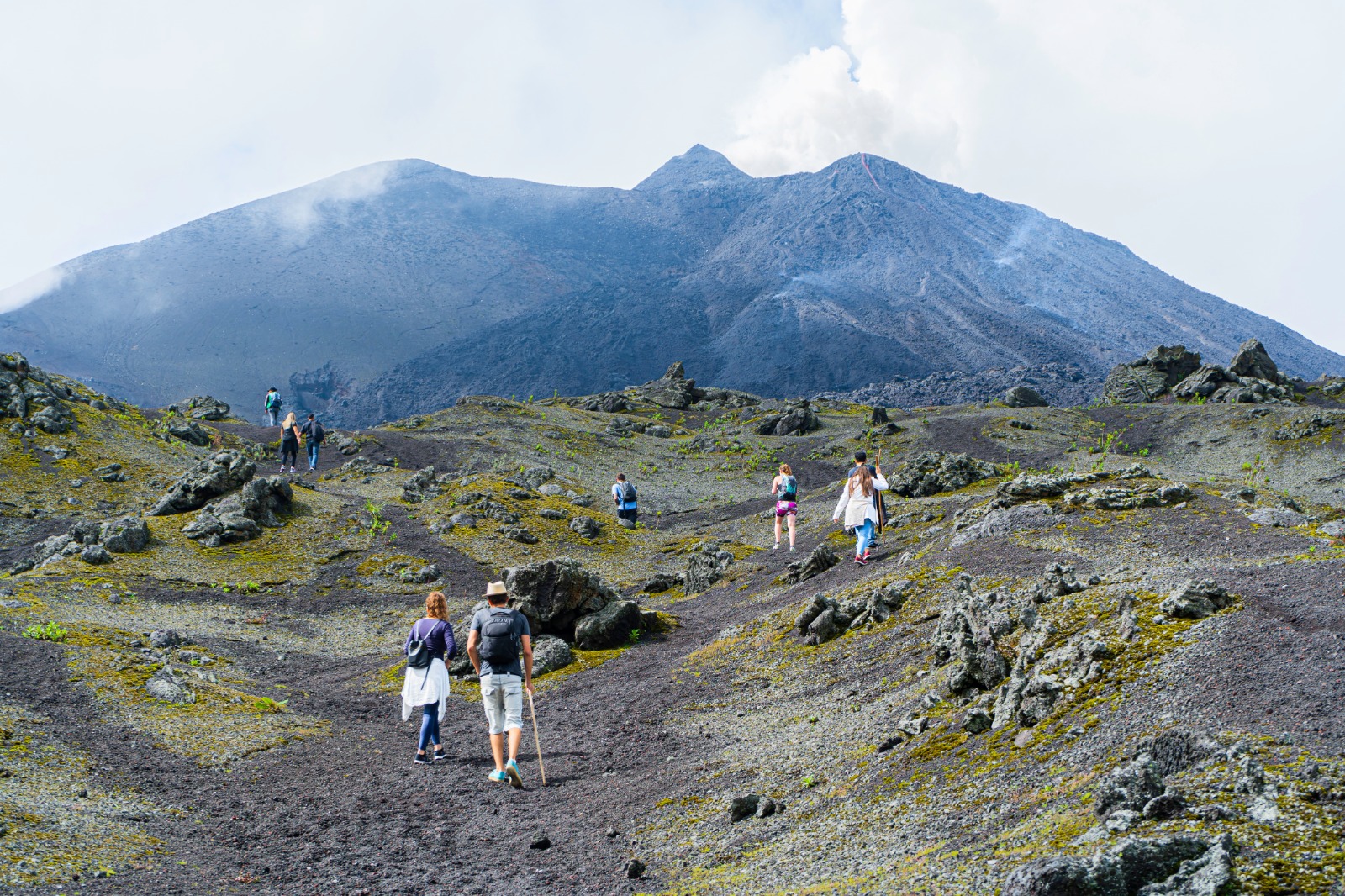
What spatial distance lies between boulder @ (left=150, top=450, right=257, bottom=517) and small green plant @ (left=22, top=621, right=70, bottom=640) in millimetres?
14538

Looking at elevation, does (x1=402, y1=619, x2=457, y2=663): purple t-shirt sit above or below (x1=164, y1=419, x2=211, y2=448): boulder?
below

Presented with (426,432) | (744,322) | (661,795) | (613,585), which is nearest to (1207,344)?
(744,322)

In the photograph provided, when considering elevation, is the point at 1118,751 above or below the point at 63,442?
below

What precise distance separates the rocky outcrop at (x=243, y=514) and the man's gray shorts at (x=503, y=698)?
19.7 m

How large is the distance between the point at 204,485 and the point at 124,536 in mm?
4577

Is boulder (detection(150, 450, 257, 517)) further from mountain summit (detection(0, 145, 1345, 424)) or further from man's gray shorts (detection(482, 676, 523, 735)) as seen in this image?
mountain summit (detection(0, 145, 1345, 424))

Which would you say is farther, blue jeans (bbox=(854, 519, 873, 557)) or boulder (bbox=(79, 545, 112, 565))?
boulder (bbox=(79, 545, 112, 565))

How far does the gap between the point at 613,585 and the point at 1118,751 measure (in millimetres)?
19946

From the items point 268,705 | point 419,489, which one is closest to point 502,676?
point 268,705

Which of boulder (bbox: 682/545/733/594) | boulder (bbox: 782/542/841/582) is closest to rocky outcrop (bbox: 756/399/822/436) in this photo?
boulder (bbox: 682/545/733/594)

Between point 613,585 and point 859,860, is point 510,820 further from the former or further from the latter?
point 613,585

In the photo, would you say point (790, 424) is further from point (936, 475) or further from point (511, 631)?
point (511, 631)

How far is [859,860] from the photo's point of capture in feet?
19.7

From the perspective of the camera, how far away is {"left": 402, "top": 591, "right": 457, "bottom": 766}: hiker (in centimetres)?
1041
